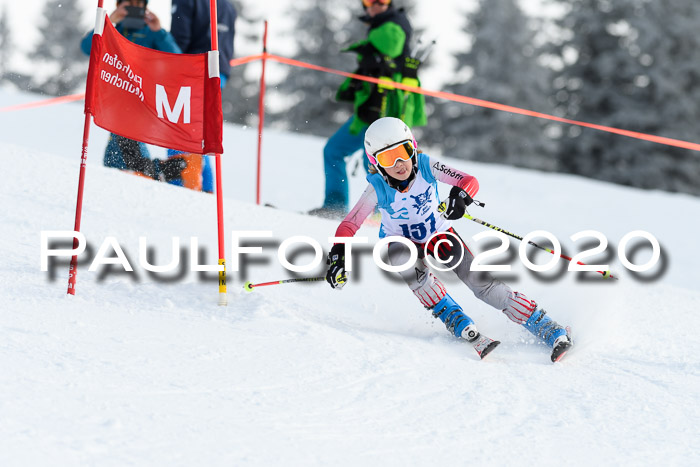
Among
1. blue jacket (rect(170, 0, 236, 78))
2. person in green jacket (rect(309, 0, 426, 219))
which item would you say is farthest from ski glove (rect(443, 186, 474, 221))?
blue jacket (rect(170, 0, 236, 78))

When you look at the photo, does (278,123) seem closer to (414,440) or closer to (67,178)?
(67,178)

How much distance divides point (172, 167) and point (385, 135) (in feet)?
9.77

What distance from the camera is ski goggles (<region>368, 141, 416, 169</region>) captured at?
12.5 feet

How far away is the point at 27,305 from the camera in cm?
331

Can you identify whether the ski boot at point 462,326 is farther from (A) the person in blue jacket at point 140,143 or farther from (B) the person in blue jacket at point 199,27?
(A) the person in blue jacket at point 140,143

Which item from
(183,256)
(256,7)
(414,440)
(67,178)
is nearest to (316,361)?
(414,440)

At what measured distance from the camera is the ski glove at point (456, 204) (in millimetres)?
3711

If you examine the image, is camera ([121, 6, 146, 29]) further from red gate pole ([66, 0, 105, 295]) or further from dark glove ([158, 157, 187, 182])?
red gate pole ([66, 0, 105, 295])

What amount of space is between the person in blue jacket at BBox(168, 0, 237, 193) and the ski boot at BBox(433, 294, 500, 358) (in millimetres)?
3042

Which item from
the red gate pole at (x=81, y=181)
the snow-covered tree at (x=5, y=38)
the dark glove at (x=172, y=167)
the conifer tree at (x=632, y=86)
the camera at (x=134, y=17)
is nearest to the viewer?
the red gate pole at (x=81, y=181)

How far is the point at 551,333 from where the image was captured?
381 cm

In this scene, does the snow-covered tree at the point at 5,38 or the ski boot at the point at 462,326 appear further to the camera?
the snow-covered tree at the point at 5,38

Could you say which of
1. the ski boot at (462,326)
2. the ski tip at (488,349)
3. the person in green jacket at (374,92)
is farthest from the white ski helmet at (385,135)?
the person in green jacket at (374,92)

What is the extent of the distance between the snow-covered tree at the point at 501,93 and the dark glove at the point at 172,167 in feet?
62.1
